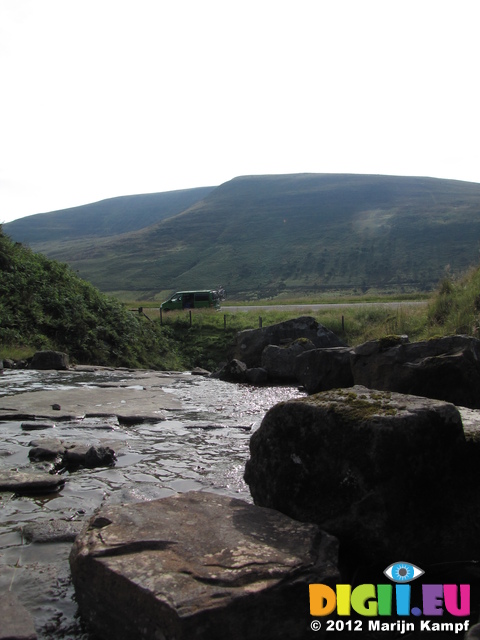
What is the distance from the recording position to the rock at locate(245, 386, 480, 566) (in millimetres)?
4207

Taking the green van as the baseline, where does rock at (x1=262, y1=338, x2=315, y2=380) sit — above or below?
below

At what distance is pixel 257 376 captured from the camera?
52.5 feet

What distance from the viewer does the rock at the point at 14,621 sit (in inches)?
128

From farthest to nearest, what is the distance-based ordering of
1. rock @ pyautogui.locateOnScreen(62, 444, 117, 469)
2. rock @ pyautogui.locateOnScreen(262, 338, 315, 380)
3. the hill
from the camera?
the hill, rock @ pyautogui.locateOnScreen(262, 338, 315, 380), rock @ pyautogui.locateOnScreen(62, 444, 117, 469)

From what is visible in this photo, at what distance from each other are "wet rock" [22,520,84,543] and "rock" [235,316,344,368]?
13.9 m

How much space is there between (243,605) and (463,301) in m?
15.6

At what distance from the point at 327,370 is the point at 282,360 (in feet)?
10.4

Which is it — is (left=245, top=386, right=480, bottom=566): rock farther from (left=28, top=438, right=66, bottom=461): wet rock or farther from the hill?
the hill

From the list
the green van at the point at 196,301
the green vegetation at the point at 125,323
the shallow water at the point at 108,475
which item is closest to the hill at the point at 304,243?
the green van at the point at 196,301

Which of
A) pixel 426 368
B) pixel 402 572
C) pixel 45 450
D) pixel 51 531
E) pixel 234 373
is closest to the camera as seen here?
pixel 402 572

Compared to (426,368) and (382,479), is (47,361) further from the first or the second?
(382,479)

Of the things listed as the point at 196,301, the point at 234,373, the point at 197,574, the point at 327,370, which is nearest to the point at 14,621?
the point at 197,574

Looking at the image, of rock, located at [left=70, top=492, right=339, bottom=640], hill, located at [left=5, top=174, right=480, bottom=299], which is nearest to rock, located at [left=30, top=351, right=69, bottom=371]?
rock, located at [left=70, top=492, right=339, bottom=640]

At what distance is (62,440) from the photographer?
7.61m
